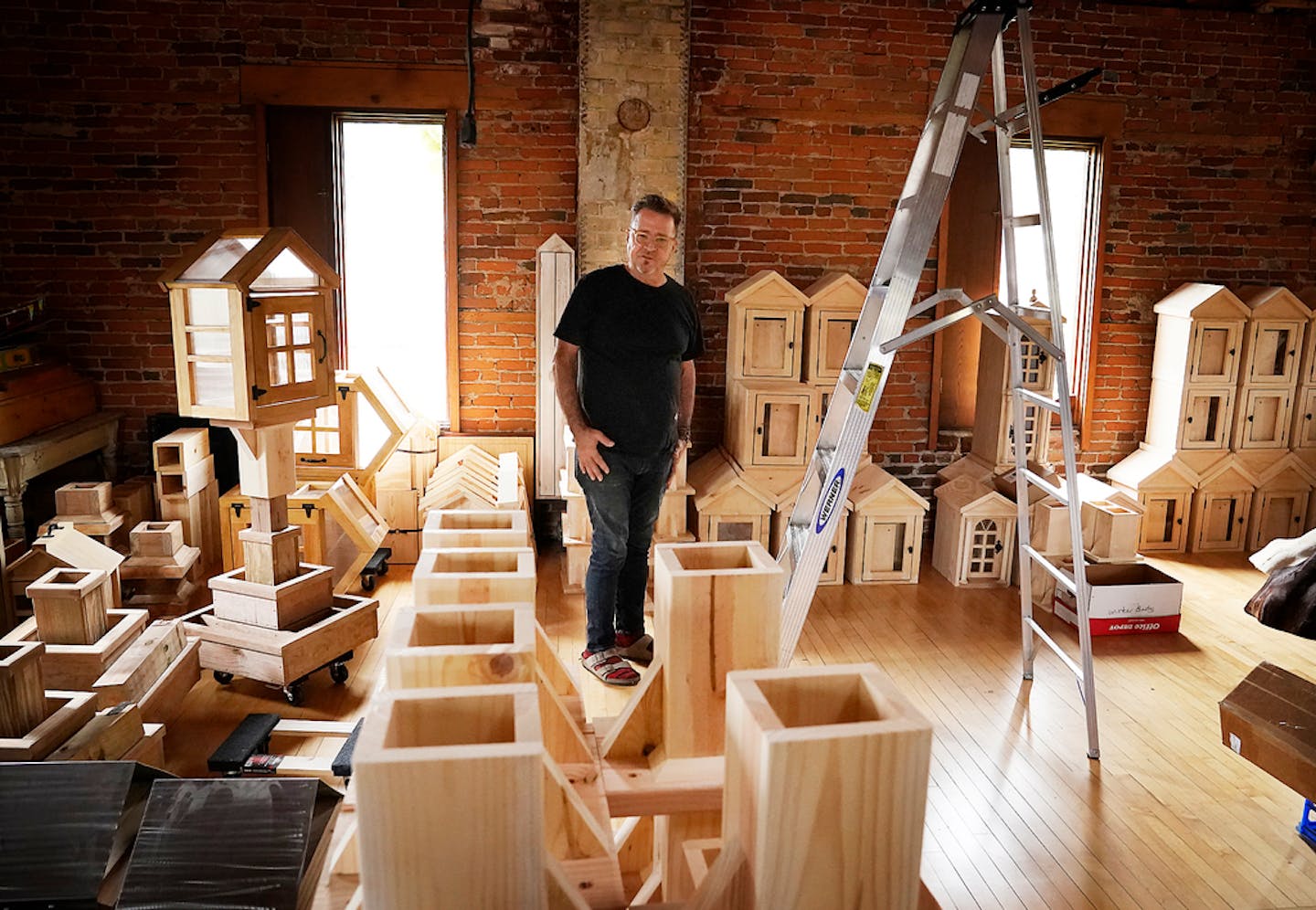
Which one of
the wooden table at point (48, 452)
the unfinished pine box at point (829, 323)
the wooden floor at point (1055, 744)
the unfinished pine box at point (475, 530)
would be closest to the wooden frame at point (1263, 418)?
the wooden floor at point (1055, 744)

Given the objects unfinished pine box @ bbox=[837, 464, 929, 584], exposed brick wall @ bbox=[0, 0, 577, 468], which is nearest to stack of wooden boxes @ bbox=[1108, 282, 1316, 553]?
unfinished pine box @ bbox=[837, 464, 929, 584]

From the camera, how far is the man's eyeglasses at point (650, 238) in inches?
128

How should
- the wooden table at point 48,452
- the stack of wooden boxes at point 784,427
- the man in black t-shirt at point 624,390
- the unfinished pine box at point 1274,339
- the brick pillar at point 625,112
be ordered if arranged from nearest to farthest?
the man in black t-shirt at point 624,390 < the wooden table at point 48,452 < the brick pillar at point 625,112 < the stack of wooden boxes at point 784,427 < the unfinished pine box at point 1274,339

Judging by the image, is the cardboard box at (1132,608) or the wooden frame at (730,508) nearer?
the cardboard box at (1132,608)

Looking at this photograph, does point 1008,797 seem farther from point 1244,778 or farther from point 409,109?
point 409,109

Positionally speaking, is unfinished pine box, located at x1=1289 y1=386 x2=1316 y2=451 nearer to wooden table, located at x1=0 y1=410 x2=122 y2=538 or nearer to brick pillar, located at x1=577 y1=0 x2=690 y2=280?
brick pillar, located at x1=577 y1=0 x2=690 y2=280

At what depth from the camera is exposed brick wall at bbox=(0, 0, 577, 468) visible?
4855 millimetres

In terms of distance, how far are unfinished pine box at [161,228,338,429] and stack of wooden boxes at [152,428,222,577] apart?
54.6 inches

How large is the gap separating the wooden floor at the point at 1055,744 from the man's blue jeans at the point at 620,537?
27 cm

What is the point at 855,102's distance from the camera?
5230mm

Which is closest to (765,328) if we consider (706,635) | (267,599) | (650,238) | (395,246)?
(650,238)

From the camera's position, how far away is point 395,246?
5199 millimetres

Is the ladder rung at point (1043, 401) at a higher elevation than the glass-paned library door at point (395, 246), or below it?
below

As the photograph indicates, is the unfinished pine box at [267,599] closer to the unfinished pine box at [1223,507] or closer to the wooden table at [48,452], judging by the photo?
the wooden table at [48,452]
